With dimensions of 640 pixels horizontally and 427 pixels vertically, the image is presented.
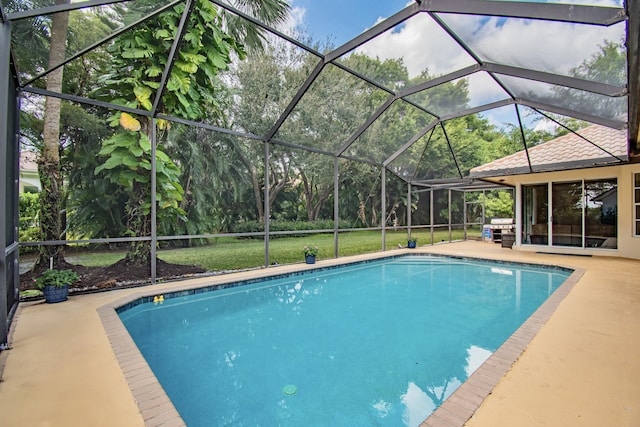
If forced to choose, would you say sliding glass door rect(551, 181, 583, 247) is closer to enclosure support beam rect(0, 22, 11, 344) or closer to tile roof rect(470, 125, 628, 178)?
tile roof rect(470, 125, 628, 178)

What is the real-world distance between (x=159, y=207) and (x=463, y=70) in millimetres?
6785

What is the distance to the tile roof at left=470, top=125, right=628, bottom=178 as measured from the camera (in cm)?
794

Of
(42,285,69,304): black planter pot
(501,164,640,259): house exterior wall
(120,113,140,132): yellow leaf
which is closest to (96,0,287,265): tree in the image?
(120,113,140,132): yellow leaf

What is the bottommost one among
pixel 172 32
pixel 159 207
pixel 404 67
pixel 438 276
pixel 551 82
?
pixel 438 276

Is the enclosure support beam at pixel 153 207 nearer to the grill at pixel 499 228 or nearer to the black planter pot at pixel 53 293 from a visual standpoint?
the black planter pot at pixel 53 293

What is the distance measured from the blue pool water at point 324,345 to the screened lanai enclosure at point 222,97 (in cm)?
160

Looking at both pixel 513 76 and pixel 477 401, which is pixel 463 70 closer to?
pixel 513 76

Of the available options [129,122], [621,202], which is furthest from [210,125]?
[621,202]

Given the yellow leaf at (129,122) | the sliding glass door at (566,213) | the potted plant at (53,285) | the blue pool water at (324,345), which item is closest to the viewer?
the blue pool water at (324,345)

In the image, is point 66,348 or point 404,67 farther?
point 404,67

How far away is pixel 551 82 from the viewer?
17.3ft

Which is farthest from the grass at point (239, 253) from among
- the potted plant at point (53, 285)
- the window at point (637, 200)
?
the window at point (637, 200)

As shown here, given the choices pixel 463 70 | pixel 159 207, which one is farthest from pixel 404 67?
pixel 159 207

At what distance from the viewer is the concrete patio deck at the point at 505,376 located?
6.55 ft
